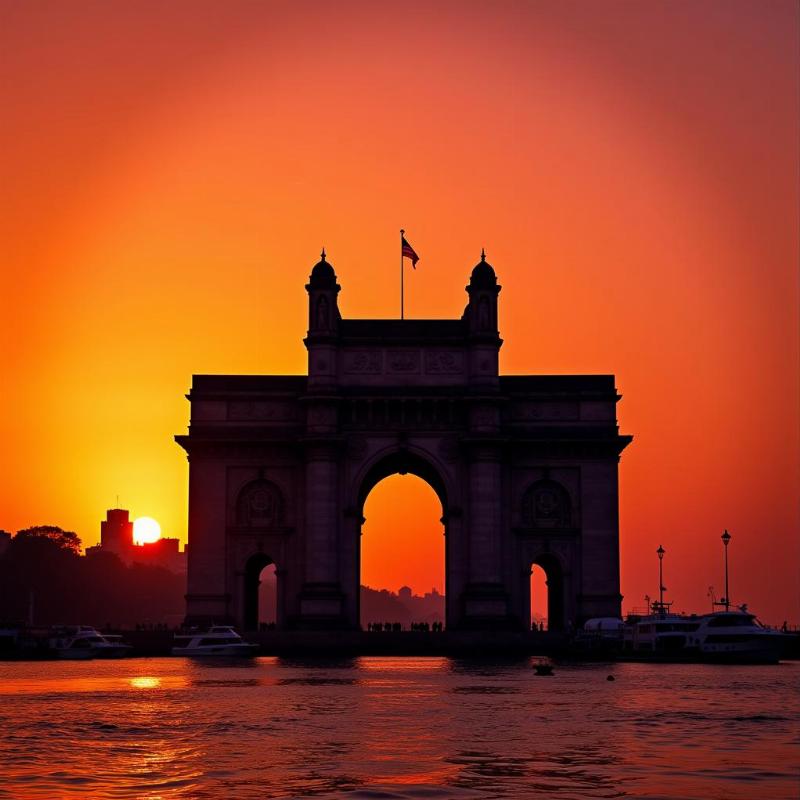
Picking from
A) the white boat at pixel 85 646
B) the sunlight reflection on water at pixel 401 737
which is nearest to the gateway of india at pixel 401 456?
the white boat at pixel 85 646

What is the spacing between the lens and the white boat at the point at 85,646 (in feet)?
313

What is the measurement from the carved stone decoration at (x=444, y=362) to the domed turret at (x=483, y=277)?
4.41 meters

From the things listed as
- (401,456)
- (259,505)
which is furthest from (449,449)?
(259,505)

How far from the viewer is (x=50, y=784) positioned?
92.1 ft

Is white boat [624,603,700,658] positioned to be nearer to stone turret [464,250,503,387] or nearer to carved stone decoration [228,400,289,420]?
stone turret [464,250,503,387]

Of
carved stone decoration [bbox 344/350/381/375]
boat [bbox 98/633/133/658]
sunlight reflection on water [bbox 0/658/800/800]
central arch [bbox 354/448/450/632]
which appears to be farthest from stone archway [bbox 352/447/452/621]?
sunlight reflection on water [bbox 0/658/800/800]

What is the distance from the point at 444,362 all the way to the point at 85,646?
27.2 meters

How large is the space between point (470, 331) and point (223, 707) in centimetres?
5654

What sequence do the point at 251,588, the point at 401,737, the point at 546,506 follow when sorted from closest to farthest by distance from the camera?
the point at 401,737
the point at 546,506
the point at 251,588

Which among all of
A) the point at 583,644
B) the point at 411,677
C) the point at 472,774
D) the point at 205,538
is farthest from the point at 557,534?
the point at 472,774

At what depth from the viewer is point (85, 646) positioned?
3782 inches

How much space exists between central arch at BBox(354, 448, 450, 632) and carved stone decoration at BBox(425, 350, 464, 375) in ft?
17.2

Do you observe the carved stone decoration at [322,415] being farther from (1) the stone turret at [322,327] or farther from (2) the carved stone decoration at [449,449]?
(2) the carved stone decoration at [449,449]

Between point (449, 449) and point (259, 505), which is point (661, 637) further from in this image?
point (259, 505)
